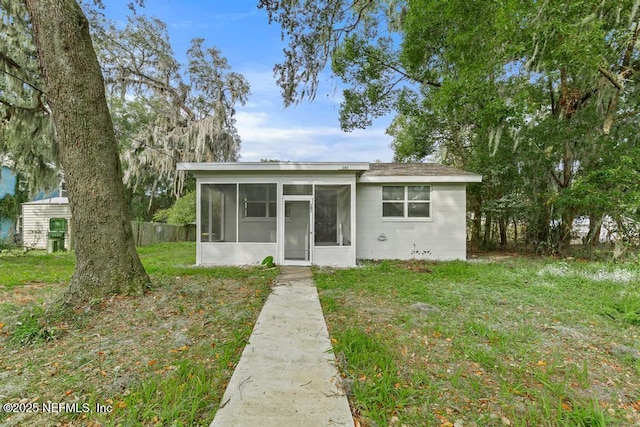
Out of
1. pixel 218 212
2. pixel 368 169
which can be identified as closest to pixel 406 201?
pixel 368 169

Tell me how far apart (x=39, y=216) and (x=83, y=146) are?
14726 millimetres

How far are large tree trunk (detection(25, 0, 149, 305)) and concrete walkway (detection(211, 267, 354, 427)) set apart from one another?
2.30m

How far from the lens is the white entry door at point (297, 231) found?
803 cm

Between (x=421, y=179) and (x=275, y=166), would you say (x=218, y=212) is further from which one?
(x=421, y=179)

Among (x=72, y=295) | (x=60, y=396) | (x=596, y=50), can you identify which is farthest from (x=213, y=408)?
(x=596, y=50)

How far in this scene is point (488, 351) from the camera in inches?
117

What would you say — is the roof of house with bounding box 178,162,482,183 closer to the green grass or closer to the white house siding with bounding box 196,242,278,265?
the white house siding with bounding box 196,242,278,265

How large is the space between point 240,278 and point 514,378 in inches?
193

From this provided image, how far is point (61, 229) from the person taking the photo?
12727 mm

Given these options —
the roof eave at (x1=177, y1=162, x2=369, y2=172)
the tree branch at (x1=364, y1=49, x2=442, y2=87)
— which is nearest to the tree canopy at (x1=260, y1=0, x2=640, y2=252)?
the tree branch at (x1=364, y1=49, x2=442, y2=87)

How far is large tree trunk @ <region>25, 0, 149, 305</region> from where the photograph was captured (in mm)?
3840

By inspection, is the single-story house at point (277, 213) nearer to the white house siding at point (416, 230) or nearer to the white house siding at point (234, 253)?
the white house siding at point (234, 253)

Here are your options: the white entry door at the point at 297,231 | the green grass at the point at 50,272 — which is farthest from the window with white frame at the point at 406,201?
the green grass at the point at 50,272

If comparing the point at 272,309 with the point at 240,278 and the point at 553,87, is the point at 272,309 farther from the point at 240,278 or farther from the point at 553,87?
the point at 553,87
